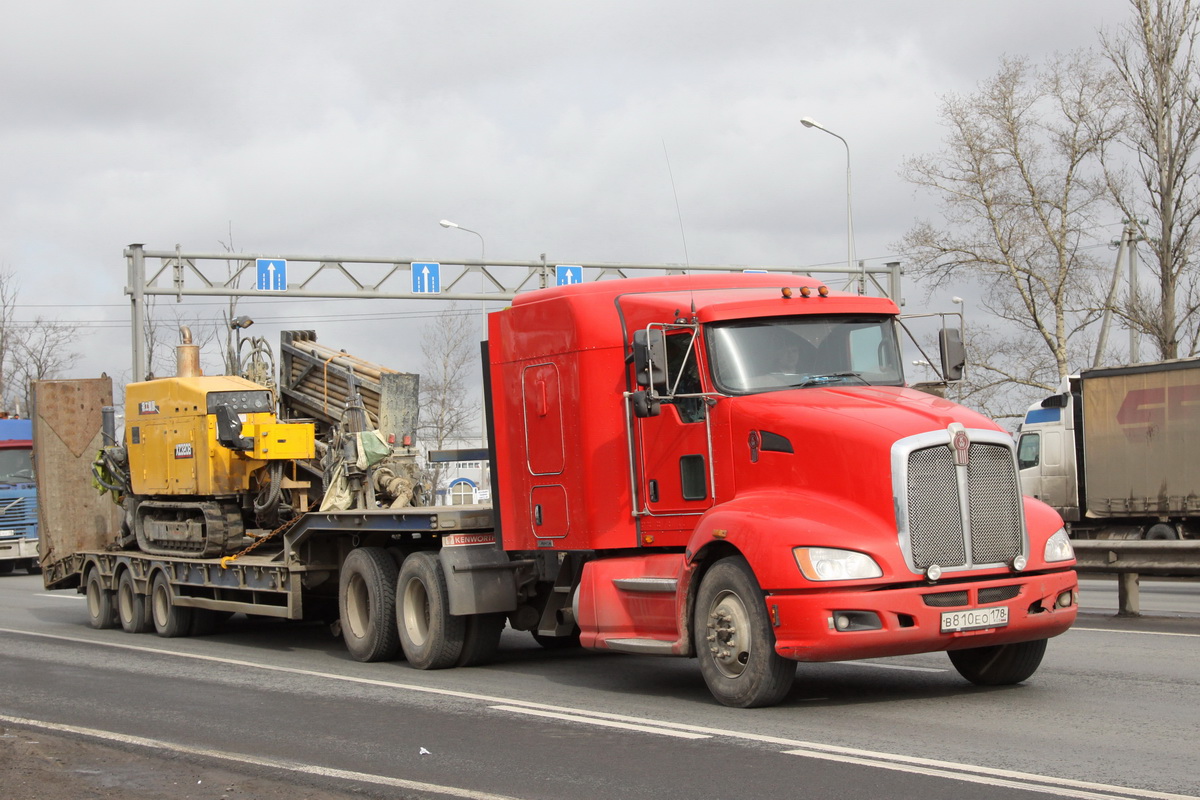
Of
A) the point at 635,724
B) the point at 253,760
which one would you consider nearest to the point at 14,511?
the point at 253,760

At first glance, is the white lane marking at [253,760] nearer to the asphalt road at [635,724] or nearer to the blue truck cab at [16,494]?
the asphalt road at [635,724]

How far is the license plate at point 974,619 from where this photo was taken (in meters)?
8.76

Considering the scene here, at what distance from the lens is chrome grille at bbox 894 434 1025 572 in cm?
877

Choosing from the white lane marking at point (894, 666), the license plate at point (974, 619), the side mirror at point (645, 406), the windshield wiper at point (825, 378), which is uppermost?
the windshield wiper at point (825, 378)

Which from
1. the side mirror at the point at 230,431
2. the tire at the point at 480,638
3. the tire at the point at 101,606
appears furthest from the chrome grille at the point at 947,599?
the tire at the point at 101,606

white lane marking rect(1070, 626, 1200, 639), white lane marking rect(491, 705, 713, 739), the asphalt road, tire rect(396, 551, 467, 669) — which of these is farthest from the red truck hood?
white lane marking rect(1070, 626, 1200, 639)

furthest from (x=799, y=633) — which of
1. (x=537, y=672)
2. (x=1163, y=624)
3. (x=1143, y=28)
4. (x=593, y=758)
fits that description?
(x=1143, y=28)

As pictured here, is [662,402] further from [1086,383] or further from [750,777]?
[1086,383]

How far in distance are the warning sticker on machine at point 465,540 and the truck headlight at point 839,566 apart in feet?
13.6

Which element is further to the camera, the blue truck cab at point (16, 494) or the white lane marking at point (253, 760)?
the blue truck cab at point (16, 494)

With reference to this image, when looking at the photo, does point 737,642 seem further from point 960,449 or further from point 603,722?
point 960,449

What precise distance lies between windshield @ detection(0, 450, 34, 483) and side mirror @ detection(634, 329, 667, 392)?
85.9 feet

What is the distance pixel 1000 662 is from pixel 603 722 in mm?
2940

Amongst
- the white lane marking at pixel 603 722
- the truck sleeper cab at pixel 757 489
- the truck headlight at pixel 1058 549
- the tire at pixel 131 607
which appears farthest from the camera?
the tire at pixel 131 607
